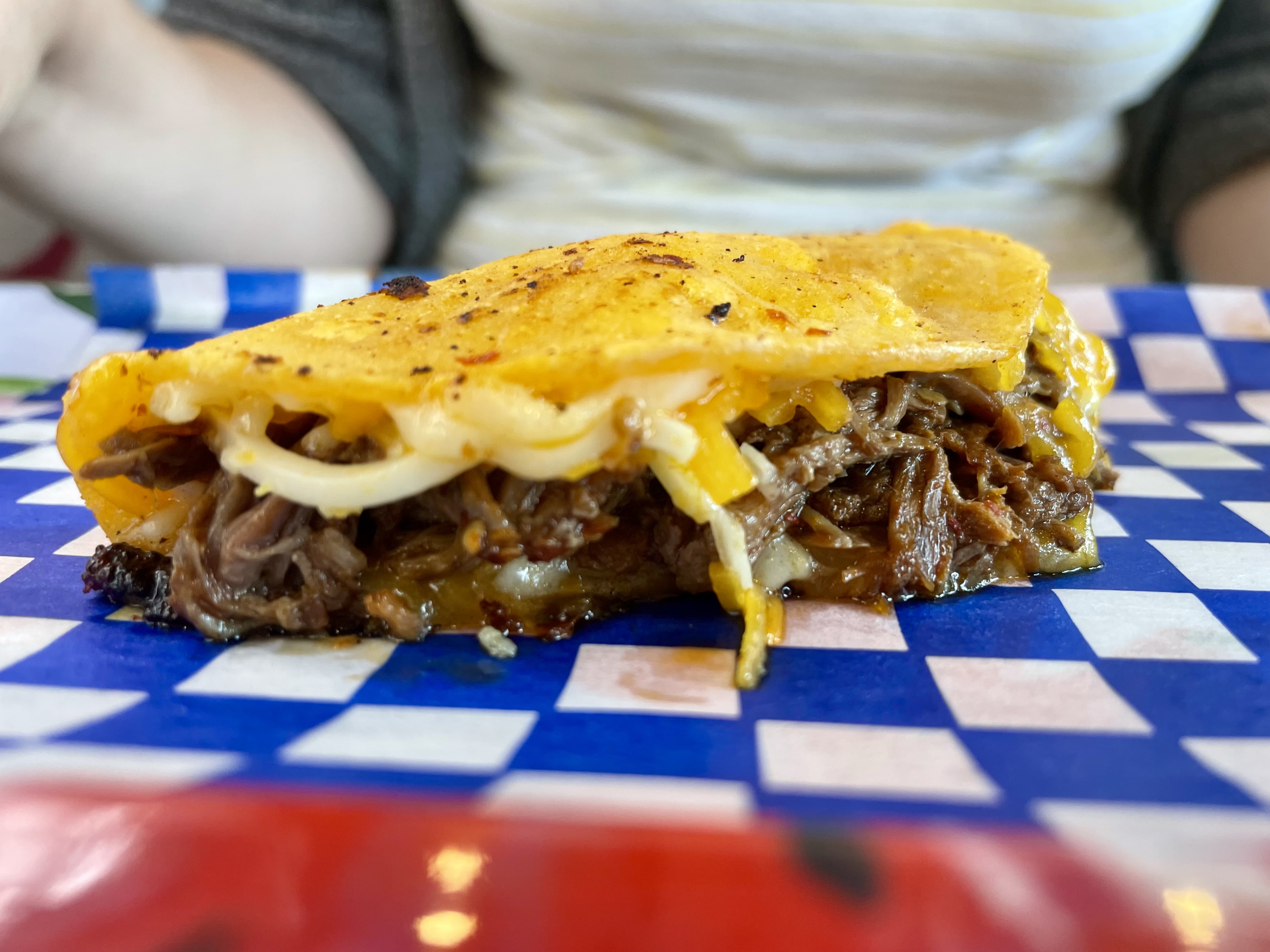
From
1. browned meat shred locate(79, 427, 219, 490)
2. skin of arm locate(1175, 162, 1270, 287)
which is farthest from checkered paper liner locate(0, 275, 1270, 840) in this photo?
skin of arm locate(1175, 162, 1270, 287)

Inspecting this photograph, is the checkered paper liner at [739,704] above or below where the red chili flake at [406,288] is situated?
below

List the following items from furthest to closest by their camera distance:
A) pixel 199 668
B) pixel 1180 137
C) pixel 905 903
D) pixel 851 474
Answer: pixel 1180 137
pixel 851 474
pixel 199 668
pixel 905 903

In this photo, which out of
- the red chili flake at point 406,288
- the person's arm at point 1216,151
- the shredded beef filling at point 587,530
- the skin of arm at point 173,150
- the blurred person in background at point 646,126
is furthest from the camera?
the person's arm at point 1216,151

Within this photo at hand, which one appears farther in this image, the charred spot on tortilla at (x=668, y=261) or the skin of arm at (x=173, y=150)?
the skin of arm at (x=173, y=150)

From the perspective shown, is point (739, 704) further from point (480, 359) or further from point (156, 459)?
point (156, 459)

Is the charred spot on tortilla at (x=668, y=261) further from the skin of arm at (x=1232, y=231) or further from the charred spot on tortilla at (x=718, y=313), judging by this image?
the skin of arm at (x=1232, y=231)

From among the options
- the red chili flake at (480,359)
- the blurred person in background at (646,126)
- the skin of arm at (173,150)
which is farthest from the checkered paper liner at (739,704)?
the blurred person in background at (646,126)

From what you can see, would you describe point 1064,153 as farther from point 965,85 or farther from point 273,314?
point 273,314

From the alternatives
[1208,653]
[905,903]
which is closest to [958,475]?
[1208,653]
